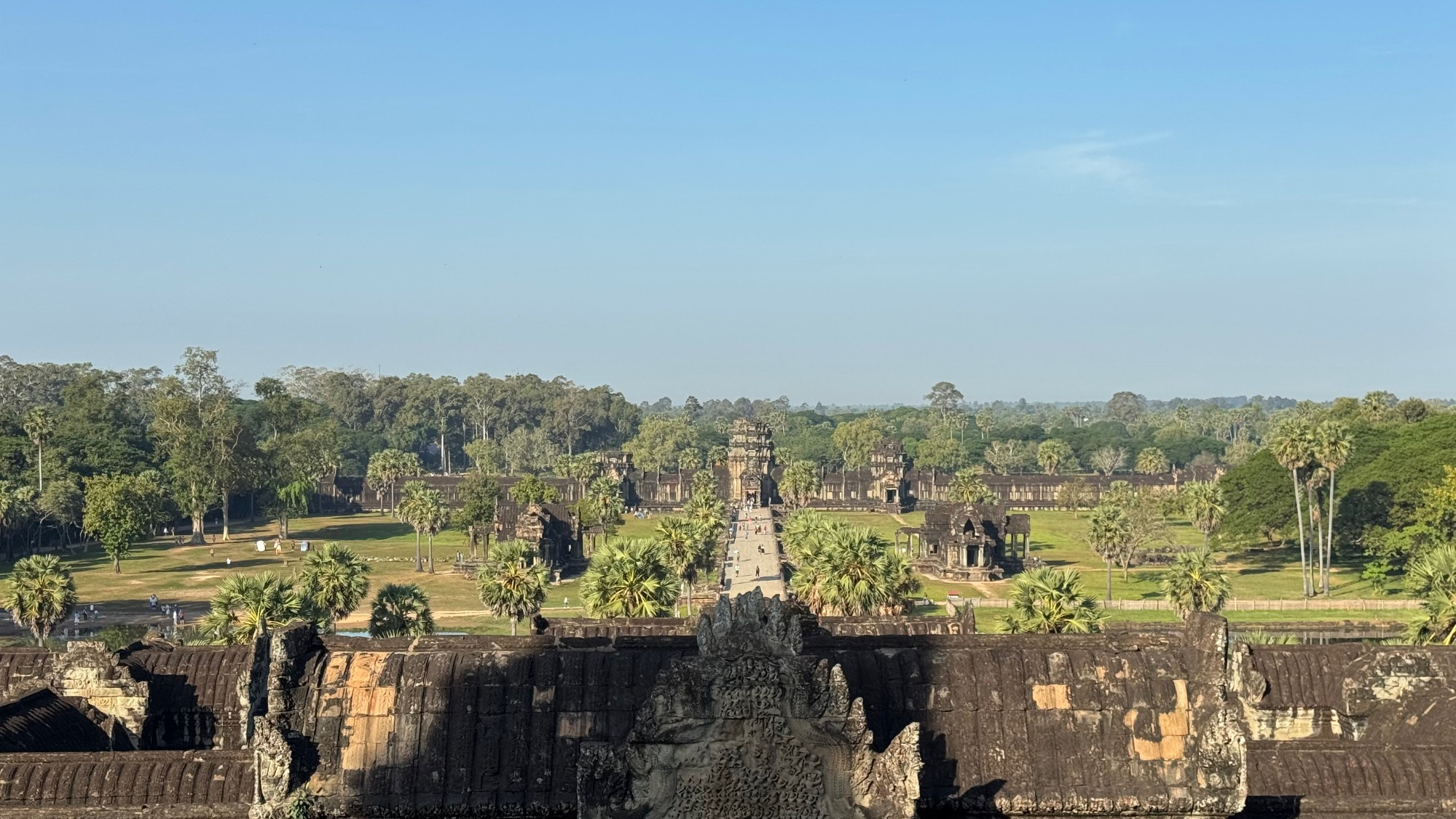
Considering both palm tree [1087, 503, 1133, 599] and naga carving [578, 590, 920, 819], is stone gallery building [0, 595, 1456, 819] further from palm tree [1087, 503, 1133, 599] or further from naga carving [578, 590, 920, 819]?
palm tree [1087, 503, 1133, 599]

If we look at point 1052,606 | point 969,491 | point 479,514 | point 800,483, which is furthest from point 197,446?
point 1052,606

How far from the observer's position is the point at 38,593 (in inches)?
2173

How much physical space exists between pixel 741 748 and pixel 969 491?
348ft

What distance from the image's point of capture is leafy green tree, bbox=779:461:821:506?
134 meters

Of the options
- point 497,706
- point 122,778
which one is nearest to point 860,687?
point 497,706

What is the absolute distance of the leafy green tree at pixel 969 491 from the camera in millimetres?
119438

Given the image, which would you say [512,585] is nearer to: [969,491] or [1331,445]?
[1331,445]

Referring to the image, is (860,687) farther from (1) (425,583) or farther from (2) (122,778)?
(1) (425,583)

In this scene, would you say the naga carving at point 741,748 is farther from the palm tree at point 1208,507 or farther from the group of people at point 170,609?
the palm tree at point 1208,507

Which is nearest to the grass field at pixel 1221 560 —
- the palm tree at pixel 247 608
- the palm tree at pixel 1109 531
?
the palm tree at pixel 1109 531

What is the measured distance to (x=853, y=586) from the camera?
4912cm

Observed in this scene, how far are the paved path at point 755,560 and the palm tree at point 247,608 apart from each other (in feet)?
81.4

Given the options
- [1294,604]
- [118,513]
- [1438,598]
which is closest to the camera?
[1438,598]

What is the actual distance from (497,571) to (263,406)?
9260cm
